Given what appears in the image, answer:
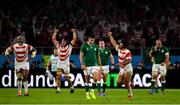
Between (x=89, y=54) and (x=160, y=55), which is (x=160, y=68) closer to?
(x=160, y=55)

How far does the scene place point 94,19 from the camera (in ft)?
124

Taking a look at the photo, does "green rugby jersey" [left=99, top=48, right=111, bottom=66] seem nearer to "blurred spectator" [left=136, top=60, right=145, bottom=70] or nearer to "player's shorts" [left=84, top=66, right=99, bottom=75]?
"player's shorts" [left=84, top=66, right=99, bottom=75]

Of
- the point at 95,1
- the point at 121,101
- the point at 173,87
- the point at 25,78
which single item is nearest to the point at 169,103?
the point at 121,101

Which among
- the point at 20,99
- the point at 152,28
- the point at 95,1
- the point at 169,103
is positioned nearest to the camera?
the point at 169,103

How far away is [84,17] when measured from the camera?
37.9 meters

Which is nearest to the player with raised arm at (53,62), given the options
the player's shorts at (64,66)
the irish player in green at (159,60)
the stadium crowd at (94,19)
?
the player's shorts at (64,66)

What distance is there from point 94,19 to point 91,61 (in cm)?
1159

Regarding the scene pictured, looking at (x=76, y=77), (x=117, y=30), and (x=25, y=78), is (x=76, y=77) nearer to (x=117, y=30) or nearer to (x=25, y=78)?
(x=117, y=30)

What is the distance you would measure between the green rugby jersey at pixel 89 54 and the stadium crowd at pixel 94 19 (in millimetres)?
8123

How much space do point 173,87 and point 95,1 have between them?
25.6 ft

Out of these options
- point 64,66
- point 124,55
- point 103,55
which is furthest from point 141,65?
point 124,55

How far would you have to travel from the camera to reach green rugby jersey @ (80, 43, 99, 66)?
86.9 ft

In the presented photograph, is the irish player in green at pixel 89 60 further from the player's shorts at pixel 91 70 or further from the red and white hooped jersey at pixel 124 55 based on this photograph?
the red and white hooped jersey at pixel 124 55

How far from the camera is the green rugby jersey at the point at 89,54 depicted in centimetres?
2650
